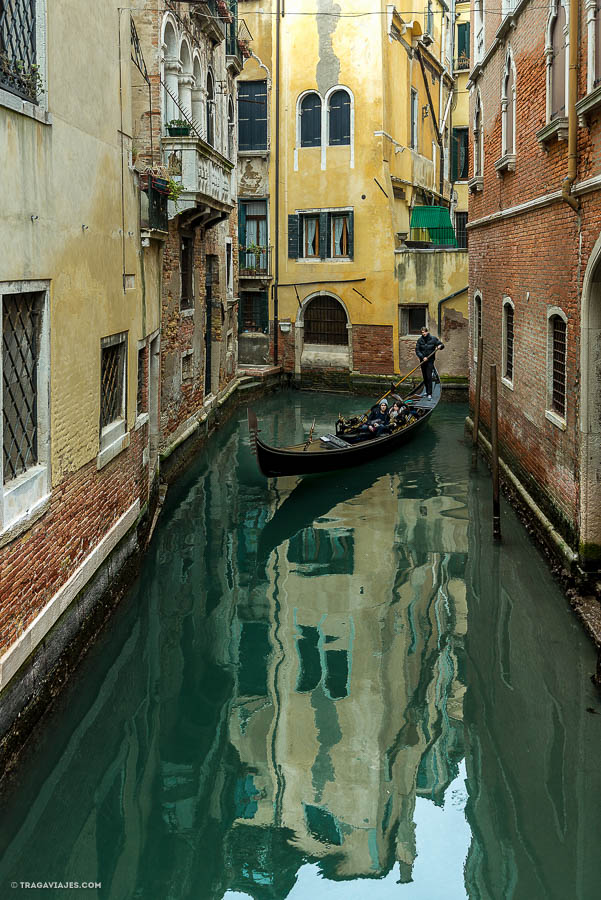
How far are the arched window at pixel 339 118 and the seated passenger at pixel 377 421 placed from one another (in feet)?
24.1

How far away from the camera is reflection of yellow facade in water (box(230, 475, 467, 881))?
15.1ft

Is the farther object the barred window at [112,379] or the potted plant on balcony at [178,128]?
the potted plant on balcony at [178,128]

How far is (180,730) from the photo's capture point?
17.9 feet

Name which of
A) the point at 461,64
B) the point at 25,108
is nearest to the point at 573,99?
the point at 25,108

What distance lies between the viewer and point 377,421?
13.3 meters

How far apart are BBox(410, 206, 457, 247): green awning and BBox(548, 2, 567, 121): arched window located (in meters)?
Result: 11.9

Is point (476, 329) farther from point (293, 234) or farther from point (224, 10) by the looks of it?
point (293, 234)

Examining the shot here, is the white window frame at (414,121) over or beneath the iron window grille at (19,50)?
over

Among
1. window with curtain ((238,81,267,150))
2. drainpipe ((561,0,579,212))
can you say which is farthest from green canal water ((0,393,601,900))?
window with curtain ((238,81,267,150))

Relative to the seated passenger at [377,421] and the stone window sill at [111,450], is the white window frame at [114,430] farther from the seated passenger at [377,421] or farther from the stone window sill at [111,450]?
the seated passenger at [377,421]

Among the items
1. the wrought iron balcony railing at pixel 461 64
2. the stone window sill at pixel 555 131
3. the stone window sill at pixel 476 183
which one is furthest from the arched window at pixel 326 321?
the stone window sill at pixel 555 131

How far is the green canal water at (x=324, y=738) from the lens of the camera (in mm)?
4246

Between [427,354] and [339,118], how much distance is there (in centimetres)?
564

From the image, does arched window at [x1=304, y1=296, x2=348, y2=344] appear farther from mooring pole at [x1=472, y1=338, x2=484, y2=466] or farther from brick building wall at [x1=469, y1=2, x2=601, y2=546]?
brick building wall at [x1=469, y1=2, x2=601, y2=546]
